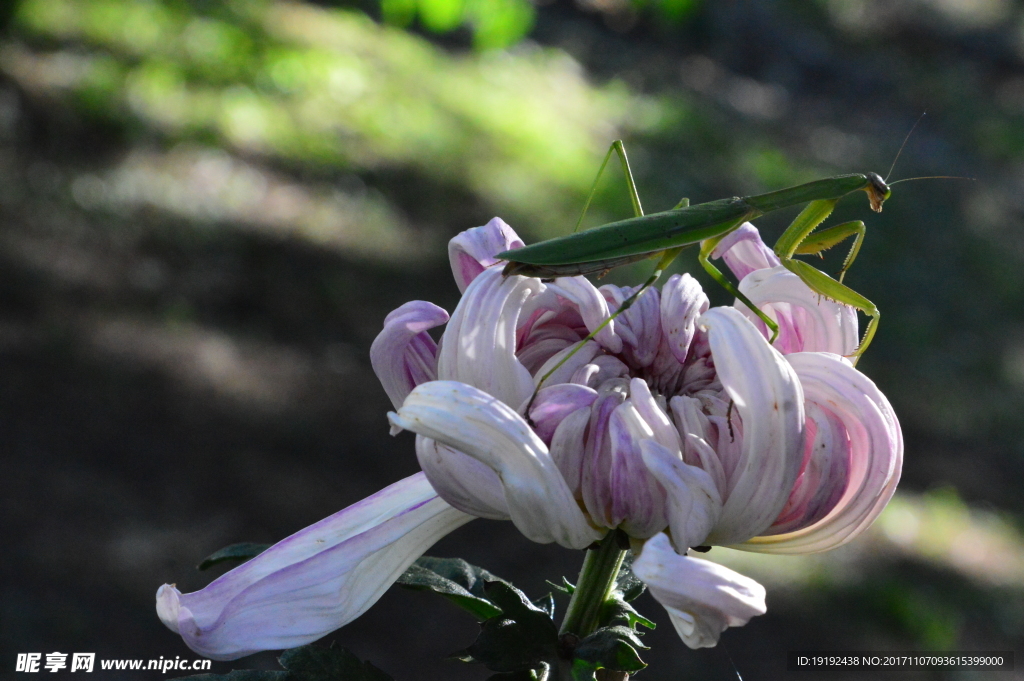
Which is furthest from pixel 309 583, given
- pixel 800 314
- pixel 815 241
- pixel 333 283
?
pixel 333 283

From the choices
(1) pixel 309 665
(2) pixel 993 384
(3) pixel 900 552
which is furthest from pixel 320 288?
(2) pixel 993 384

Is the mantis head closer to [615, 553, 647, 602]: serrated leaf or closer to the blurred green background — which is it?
[615, 553, 647, 602]: serrated leaf

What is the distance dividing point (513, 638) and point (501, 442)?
7.4 inches

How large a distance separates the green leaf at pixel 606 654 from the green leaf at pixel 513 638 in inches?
1.2

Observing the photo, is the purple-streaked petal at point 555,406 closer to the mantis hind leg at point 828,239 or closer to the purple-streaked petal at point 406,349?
the purple-streaked petal at point 406,349

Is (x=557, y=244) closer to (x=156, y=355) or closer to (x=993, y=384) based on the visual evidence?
(x=156, y=355)

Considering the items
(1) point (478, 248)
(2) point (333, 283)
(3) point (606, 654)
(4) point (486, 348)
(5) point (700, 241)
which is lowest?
(3) point (606, 654)

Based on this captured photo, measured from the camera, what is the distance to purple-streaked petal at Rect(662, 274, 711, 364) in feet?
3.08

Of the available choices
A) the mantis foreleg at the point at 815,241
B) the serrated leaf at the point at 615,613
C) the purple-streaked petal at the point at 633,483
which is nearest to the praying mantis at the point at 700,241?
the mantis foreleg at the point at 815,241

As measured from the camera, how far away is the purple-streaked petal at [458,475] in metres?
Result: 0.81

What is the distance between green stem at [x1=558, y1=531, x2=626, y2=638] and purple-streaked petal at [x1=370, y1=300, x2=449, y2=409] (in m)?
0.24

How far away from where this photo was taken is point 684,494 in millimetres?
780

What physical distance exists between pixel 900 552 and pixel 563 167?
2.77 metres

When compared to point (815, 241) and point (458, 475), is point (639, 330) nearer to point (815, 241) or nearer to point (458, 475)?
point (458, 475)
